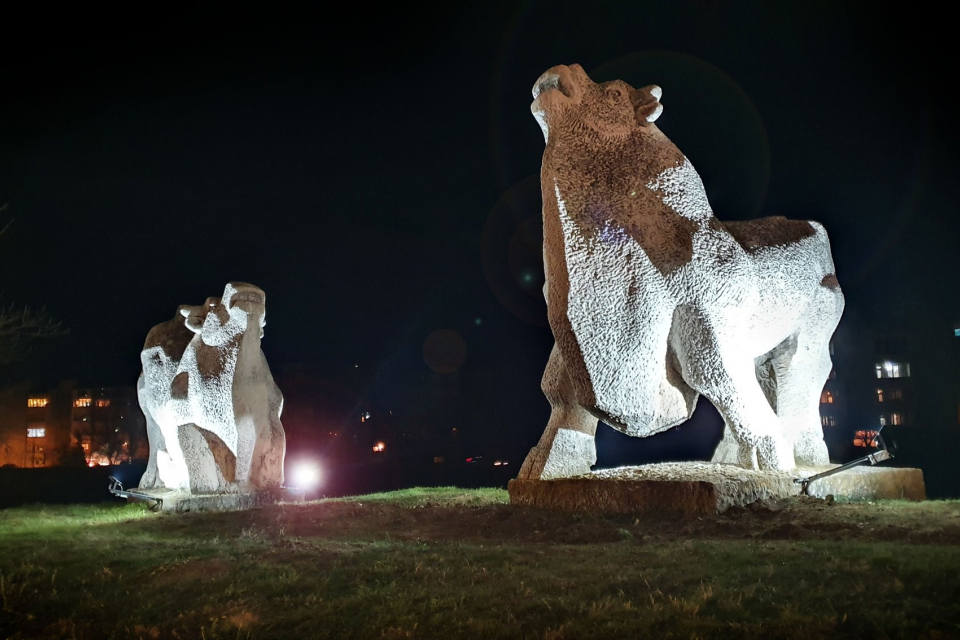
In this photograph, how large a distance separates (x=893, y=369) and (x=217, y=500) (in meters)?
25.3

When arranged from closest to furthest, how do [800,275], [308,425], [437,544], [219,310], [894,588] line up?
[894,588] → [437,544] → [800,275] → [219,310] → [308,425]

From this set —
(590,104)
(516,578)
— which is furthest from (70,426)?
(516,578)

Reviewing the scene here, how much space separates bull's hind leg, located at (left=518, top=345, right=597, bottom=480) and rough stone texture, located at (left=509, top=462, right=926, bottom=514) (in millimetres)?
339

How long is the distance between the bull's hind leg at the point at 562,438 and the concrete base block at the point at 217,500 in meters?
4.43

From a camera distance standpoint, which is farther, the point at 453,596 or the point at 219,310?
the point at 219,310

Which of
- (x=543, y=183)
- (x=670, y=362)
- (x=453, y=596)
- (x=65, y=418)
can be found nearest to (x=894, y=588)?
(x=453, y=596)

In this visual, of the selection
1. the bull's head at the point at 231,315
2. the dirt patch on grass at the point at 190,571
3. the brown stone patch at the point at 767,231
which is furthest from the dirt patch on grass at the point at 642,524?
the bull's head at the point at 231,315

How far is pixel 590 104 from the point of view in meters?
8.70

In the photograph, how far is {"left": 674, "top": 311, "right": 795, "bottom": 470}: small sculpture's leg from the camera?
26.9 ft

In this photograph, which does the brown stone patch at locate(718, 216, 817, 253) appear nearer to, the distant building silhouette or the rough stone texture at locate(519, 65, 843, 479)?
the rough stone texture at locate(519, 65, 843, 479)

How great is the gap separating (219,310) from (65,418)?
121 feet

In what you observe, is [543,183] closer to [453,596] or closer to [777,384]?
[777,384]

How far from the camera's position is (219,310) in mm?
12188

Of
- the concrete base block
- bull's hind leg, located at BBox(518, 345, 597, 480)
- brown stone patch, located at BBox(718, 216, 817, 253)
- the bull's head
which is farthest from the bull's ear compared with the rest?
the concrete base block
